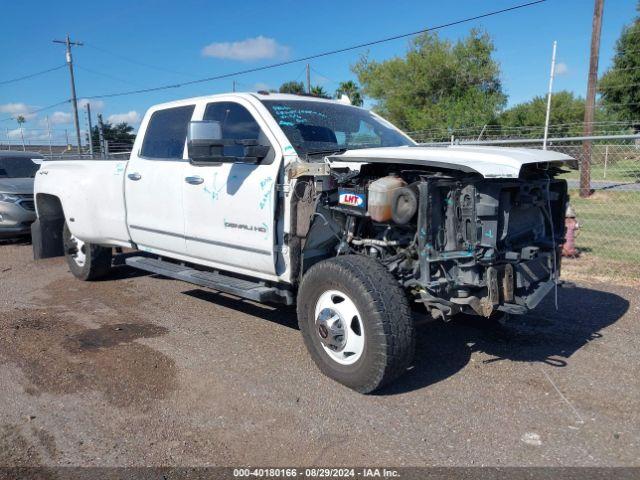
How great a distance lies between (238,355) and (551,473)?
2586 millimetres

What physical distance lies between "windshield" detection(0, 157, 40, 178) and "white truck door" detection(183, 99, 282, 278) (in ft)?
25.0

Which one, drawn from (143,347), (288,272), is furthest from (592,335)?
(143,347)

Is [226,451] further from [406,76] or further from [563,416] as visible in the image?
A: [406,76]

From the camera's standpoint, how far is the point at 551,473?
116 inches

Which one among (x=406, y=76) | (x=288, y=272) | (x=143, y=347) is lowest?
(x=143, y=347)

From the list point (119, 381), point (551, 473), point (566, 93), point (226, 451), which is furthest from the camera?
point (566, 93)

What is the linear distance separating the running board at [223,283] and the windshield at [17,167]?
667cm

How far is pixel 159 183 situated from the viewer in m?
5.50

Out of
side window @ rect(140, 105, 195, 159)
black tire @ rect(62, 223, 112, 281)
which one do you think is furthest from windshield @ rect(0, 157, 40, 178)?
side window @ rect(140, 105, 195, 159)

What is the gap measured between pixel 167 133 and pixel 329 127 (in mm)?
1820

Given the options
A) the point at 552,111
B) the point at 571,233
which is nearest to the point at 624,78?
the point at 571,233

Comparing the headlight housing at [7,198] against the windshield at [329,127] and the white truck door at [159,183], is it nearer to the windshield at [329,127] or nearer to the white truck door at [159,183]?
the white truck door at [159,183]

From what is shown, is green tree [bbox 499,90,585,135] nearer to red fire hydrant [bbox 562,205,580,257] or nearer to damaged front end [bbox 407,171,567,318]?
red fire hydrant [bbox 562,205,580,257]

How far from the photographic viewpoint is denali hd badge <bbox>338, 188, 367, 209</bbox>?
389 centimetres
